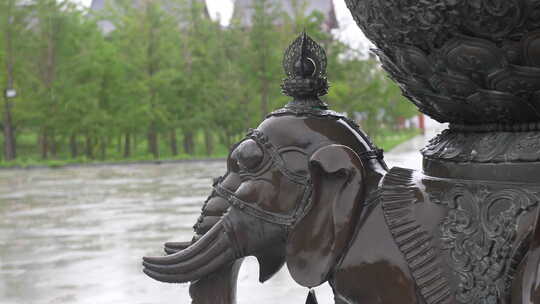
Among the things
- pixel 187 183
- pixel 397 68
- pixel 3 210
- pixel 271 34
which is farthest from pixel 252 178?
pixel 271 34

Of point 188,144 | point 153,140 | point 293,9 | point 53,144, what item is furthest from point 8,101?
point 293,9

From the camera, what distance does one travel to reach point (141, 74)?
1862cm

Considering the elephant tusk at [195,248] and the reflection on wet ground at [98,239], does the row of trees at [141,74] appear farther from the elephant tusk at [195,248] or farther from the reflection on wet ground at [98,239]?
the elephant tusk at [195,248]

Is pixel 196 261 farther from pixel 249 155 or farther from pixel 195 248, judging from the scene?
pixel 249 155

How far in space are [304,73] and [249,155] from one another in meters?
0.20

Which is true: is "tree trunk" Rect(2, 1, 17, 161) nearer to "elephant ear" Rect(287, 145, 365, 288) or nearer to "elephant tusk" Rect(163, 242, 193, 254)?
"elephant tusk" Rect(163, 242, 193, 254)

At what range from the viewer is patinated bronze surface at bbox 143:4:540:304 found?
3.31 ft

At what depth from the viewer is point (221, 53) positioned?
19578mm

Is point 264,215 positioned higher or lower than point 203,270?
higher

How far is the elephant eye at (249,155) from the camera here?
119 centimetres

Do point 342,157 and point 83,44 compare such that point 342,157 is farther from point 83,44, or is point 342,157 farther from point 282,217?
point 83,44

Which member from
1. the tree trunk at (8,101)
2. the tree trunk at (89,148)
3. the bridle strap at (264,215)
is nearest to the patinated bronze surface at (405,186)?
the bridle strap at (264,215)

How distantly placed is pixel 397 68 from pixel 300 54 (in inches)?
7.8

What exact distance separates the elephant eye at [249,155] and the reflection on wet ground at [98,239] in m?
3.26
